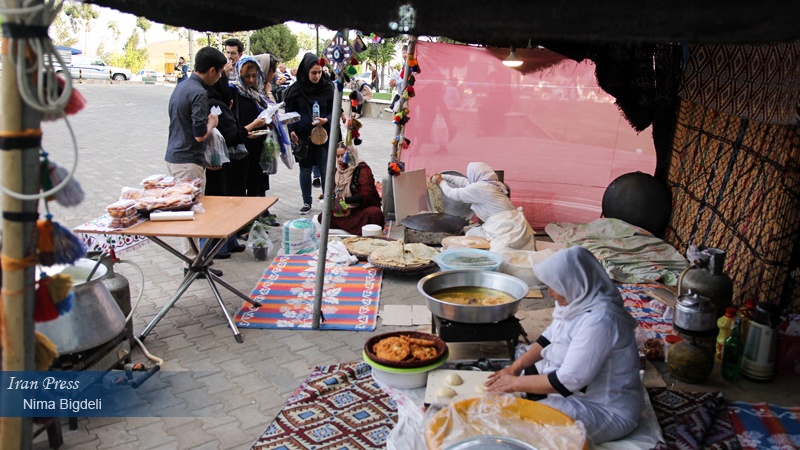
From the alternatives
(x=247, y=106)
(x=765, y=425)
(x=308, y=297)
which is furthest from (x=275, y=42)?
(x=765, y=425)

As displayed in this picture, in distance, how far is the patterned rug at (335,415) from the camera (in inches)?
137

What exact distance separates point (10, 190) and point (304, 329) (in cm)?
351

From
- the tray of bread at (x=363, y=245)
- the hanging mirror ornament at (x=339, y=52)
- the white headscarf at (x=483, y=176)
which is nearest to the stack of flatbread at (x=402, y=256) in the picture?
the tray of bread at (x=363, y=245)

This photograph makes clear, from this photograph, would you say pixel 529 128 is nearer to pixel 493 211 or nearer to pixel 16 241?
pixel 493 211

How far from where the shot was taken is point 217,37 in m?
28.2

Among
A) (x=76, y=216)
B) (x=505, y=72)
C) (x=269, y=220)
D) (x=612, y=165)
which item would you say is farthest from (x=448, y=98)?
(x=76, y=216)

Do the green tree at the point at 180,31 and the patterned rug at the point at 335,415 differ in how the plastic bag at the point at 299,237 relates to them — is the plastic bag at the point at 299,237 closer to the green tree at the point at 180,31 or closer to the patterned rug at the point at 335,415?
the green tree at the point at 180,31

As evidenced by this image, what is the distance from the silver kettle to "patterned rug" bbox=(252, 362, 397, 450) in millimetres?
2058

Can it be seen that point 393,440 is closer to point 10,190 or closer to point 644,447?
point 644,447

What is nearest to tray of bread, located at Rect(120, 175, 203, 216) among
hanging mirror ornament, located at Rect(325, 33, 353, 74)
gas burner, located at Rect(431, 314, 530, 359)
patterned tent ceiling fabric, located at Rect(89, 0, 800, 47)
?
hanging mirror ornament, located at Rect(325, 33, 353, 74)

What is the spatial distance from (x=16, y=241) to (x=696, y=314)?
3.89m

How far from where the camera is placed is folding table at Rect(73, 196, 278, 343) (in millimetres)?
4430

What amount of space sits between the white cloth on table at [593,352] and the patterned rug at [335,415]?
1090mm

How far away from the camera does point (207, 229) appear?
14.8ft
